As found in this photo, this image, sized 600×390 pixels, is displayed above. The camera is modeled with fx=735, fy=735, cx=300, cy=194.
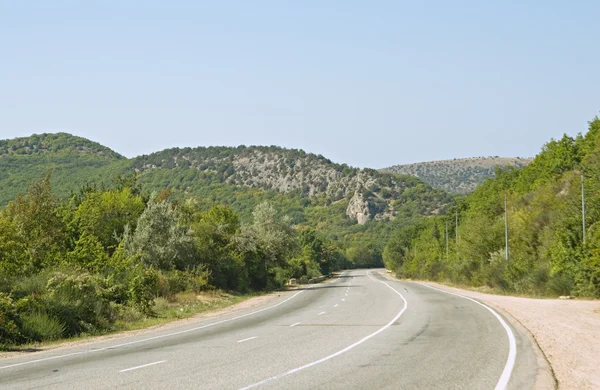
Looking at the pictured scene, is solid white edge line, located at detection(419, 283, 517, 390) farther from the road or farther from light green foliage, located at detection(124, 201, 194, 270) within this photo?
light green foliage, located at detection(124, 201, 194, 270)

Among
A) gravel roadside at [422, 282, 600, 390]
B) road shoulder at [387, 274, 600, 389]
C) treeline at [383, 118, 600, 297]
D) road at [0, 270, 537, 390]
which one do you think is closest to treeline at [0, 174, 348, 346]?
road at [0, 270, 537, 390]

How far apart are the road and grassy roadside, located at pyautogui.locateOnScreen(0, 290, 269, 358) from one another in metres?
1.73

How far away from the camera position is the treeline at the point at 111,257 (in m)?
24.7

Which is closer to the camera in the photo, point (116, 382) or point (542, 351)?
point (116, 382)

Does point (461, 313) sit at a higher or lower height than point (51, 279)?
lower

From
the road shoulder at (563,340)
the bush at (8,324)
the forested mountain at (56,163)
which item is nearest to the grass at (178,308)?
the bush at (8,324)

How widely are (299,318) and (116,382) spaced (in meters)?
17.2

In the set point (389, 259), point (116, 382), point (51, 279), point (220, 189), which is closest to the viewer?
point (116, 382)

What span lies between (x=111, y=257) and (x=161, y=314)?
42.4 feet

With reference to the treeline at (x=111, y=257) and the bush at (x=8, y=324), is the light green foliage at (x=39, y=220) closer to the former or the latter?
the treeline at (x=111, y=257)

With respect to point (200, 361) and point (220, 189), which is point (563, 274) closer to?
point (200, 361)

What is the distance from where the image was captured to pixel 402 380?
40.0 feet

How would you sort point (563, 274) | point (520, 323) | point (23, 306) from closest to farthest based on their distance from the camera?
point (23, 306) < point (520, 323) < point (563, 274)

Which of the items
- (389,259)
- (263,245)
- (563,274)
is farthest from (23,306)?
(389,259)
